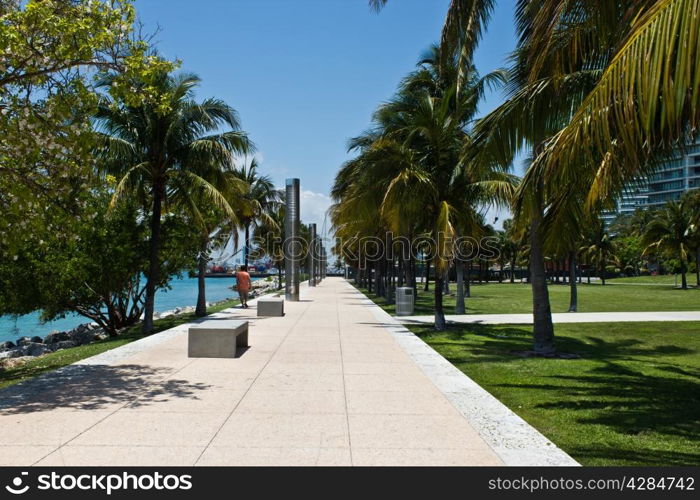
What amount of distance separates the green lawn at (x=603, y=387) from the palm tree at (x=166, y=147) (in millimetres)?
7950

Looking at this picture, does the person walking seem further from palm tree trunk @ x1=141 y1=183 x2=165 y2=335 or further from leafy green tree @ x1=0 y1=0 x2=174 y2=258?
leafy green tree @ x1=0 y1=0 x2=174 y2=258

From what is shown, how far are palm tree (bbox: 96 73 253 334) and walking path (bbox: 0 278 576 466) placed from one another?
7.59m

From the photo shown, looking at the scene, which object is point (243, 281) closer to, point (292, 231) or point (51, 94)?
point (292, 231)

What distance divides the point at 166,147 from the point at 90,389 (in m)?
11.2

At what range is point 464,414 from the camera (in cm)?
662

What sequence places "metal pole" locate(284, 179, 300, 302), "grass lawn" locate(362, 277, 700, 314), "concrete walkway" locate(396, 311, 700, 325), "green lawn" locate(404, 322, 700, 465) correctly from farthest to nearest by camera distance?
"metal pole" locate(284, 179, 300, 302), "grass lawn" locate(362, 277, 700, 314), "concrete walkway" locate(396, 311, 700, 325), "green lawn" locate(404, 322, 700, 465)

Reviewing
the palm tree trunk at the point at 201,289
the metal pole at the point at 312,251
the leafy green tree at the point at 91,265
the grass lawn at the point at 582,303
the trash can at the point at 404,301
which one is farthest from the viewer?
Result: the metal pole at the point at 312,251

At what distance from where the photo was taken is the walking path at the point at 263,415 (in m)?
5.07

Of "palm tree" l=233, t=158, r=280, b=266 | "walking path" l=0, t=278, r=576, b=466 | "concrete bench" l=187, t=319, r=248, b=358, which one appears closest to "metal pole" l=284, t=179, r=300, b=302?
"palm tree" l=233, t=158, r=280, b=266

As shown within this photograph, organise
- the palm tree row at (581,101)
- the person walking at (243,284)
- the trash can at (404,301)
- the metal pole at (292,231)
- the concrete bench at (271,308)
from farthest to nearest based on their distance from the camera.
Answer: the metal pole at (292,231)
the person walking at (243,284)
the trash can at (404,301)
the concrete bench at (271,308)
the palm tree row at (581,101)

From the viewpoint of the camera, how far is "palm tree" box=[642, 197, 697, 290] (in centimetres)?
5197

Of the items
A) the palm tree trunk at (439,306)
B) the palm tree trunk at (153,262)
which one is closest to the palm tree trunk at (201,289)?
the palm tree trunk at (153,262)

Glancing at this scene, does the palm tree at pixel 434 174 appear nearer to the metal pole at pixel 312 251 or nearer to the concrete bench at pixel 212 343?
the concrete bench at pixel 212 343

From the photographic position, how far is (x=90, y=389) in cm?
785
